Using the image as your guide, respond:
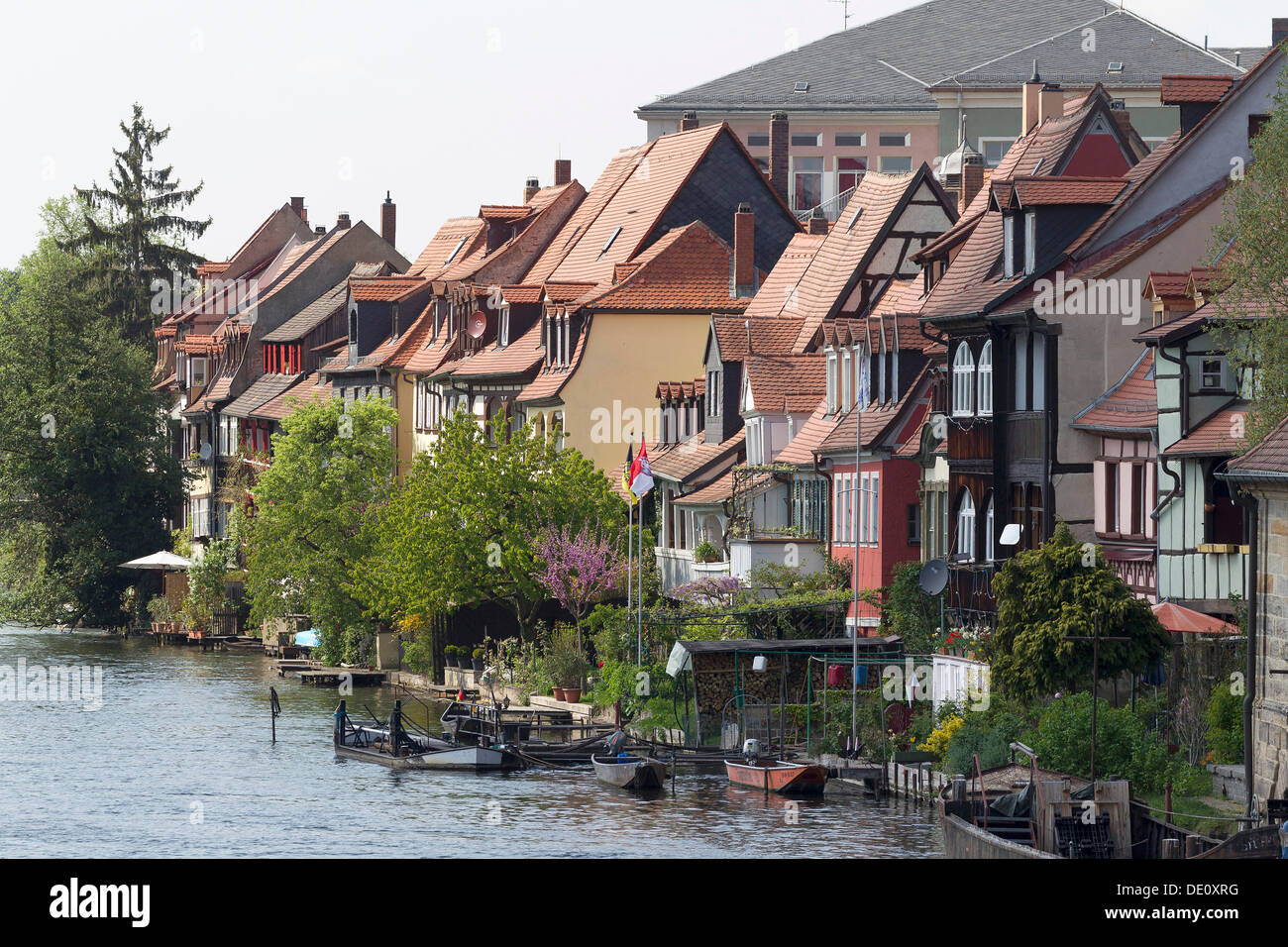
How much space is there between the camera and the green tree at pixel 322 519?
8031 cm

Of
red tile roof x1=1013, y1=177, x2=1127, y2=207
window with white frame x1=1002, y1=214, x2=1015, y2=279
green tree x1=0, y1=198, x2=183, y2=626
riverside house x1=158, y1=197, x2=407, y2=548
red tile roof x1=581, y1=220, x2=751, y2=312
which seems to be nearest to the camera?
red tile roof x1=1013, y1=177, x2=1127, y2=207

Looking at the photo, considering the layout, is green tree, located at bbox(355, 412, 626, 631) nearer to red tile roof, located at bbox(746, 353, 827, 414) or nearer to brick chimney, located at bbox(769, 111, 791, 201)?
red tile roof, located at bbox(746, 353, 827, 414)

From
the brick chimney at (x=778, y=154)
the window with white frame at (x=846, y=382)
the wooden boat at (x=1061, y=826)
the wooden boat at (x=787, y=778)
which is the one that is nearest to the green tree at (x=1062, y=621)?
the wooden boat at (x=1061, y=826)

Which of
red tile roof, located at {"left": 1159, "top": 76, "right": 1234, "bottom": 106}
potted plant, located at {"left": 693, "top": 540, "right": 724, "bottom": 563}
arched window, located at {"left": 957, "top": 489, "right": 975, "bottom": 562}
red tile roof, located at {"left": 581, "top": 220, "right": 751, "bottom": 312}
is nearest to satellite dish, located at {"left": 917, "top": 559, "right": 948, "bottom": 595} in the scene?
arched window, located at {"left": 957, "top": 489, "right": 975, "bottom": 562}

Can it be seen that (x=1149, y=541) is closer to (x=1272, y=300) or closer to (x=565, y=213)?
(x=1272, y=300)

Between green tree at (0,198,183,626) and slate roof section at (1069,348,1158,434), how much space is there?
6372 cm

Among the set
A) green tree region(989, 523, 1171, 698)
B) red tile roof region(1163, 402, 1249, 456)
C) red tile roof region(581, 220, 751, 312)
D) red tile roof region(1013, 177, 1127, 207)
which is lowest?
green tree region(989, 523, 1171, 698)

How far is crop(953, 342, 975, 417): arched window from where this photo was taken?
5028 centimetres

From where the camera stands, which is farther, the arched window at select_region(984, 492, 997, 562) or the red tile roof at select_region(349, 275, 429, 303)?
the red tile roof at select_region(349, 275, 429, 303)

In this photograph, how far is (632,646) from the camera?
59281mm

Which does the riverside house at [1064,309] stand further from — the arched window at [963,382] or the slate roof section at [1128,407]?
the slate roof section at [1128,407]

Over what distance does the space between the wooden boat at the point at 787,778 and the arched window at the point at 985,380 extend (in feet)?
29.1

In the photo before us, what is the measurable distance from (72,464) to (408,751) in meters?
50.1
